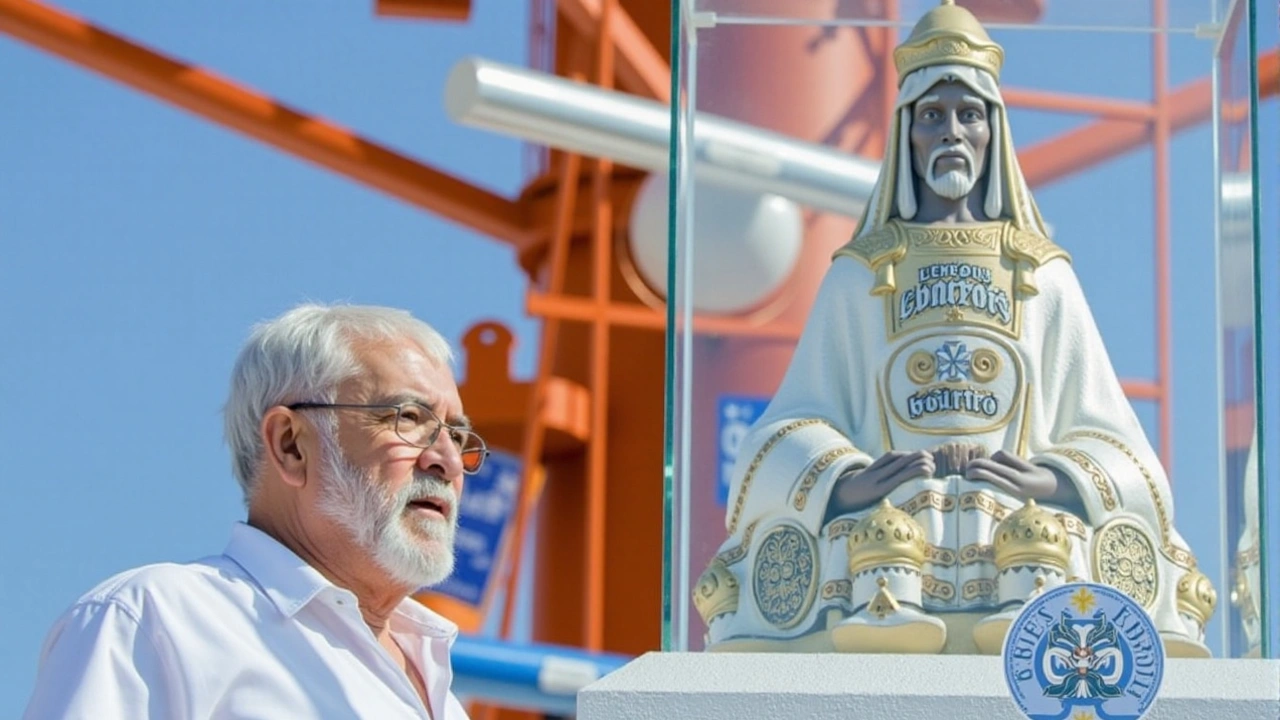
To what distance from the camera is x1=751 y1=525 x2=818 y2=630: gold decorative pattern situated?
5.55m

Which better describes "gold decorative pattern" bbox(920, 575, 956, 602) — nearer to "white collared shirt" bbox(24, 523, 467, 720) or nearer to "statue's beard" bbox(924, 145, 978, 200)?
"statue's beard" bbox(924, 145, 978, 200)

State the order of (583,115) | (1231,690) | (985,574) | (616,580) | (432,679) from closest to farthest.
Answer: (432,679), (1231,690), (985,574), (583,115), (616,580)

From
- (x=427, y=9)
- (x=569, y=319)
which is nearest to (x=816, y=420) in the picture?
(x=427, y=9)

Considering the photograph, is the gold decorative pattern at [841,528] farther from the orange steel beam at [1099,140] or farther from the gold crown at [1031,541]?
the orange steel beam at [1099,140]

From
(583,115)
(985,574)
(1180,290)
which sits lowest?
(985,574)

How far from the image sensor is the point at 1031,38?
603cm

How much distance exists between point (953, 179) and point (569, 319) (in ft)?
27.7

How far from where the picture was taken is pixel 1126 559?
5.46 meters

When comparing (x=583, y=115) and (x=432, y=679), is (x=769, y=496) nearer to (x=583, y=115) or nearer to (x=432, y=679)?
(x=432, y=679)

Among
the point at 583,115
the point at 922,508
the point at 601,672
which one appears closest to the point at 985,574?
the point at 922,508

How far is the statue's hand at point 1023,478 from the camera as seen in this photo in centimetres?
549

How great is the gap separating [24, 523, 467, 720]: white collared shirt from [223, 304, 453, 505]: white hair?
13 centimetres

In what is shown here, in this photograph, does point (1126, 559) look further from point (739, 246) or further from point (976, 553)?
point (739, 246)

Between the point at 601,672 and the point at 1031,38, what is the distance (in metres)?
6.26
